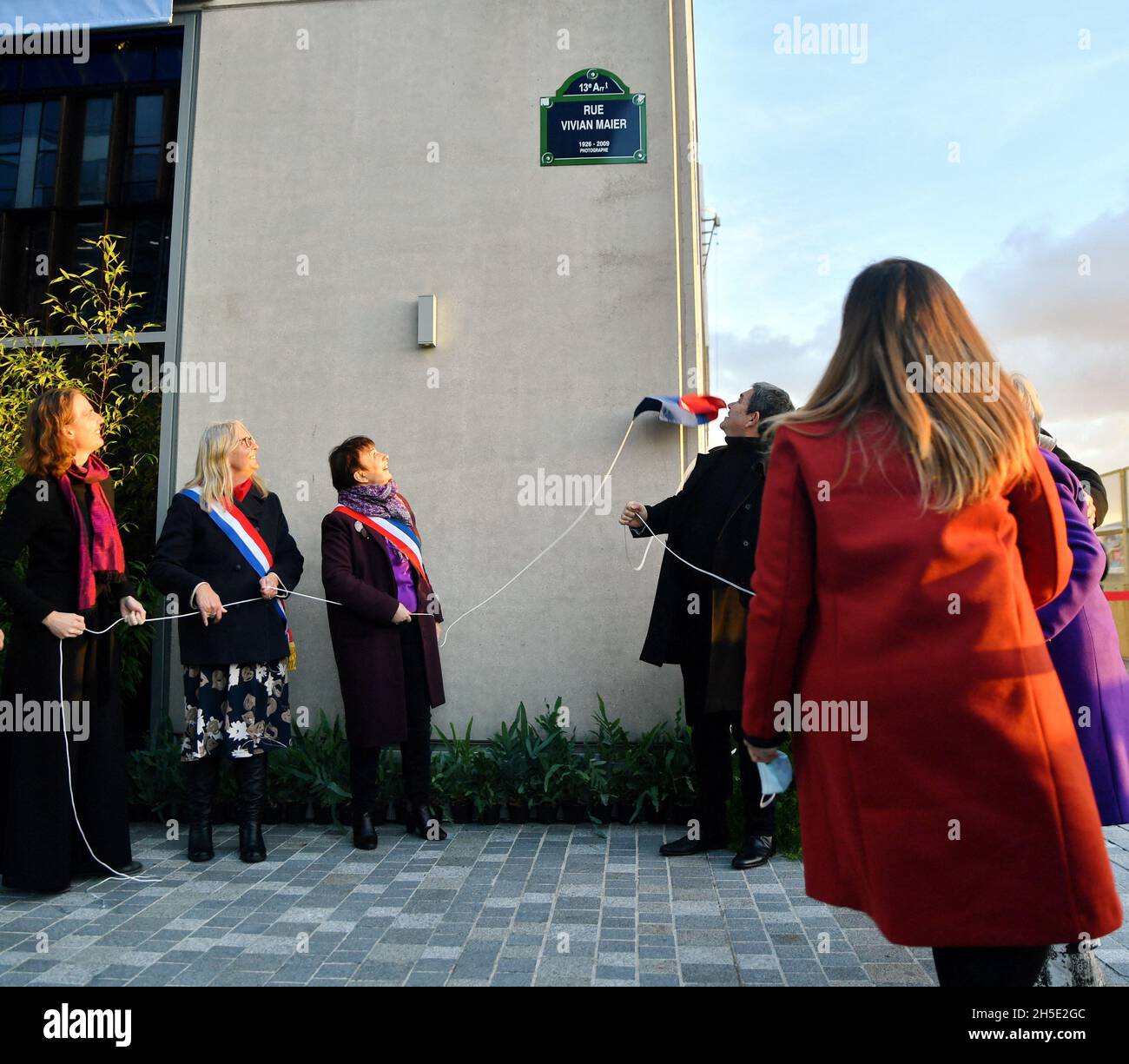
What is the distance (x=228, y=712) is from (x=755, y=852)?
8.55 ft

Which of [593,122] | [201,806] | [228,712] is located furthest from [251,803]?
[593,122]

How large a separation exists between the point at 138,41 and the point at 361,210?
217 cm

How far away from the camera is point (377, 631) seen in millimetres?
4938

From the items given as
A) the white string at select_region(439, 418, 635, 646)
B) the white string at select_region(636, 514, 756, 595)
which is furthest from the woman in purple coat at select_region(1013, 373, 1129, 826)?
the white string at select_region(439, 418, 635, 646)

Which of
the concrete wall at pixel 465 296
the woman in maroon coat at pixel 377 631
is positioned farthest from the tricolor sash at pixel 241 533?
the concrete wall at pixel 465 296

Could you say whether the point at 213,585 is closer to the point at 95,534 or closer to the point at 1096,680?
the point at 95,534

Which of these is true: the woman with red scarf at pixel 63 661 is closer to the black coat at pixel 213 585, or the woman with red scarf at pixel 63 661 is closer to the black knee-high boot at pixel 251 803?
the black coat at pixel 213 585

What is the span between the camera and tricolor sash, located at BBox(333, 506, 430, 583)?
16.5 feet

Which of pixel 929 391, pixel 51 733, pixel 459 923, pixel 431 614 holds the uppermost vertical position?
pixel 929 391

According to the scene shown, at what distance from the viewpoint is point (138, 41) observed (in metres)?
6.55

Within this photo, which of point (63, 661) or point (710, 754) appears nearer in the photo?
point (63, 661)

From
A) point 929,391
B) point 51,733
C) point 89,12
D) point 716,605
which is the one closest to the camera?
point 929,391

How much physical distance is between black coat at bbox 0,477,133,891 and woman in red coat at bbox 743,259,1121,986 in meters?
3.45
